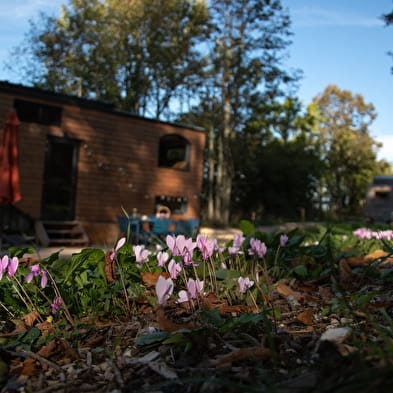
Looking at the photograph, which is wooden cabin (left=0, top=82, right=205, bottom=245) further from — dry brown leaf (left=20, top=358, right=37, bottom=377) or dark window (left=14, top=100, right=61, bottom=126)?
dry brown leaf (left=20, top=358, right=37, bottom=377)

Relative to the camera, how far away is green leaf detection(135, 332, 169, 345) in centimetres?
142

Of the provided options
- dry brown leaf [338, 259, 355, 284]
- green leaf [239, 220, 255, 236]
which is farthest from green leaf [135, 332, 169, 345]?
green leaf [239, 220, 255, 236]

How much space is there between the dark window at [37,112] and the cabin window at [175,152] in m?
4.00

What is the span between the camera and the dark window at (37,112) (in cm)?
1167

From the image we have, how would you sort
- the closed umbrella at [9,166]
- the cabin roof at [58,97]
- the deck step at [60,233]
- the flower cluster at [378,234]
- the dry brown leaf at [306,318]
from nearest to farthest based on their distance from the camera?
the dry brown leaf at [306,318], the flower cluster at [378,234], the closed umbrella at [9,166], the deck step at [60,233], the cabin roof at [58,97]

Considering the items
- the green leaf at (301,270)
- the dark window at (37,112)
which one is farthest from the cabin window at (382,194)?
the green leaf at (301,270)

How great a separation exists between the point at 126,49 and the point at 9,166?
18.1 m

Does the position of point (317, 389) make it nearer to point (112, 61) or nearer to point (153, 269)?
point (153, 269)

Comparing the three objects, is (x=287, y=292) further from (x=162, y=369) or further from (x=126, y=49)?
(x=126, y=49)

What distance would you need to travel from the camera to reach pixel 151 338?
1435mm

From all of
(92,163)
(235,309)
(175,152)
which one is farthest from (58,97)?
(235,309)

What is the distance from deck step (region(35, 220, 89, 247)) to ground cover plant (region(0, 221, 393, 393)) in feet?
28.9

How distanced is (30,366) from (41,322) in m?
0.48

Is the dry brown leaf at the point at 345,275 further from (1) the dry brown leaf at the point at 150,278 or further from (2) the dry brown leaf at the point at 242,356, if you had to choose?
(2) the dry brown leaf at the point at 242,356
